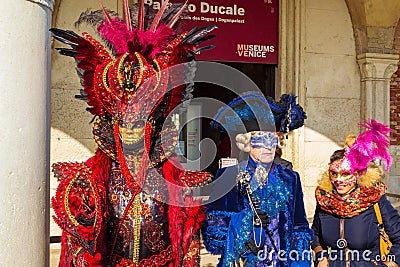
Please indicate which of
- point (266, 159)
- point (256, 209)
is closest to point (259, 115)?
point (266, 159)

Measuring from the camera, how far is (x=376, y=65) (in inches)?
348

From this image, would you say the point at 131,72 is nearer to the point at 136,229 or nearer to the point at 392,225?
the point at 136,229

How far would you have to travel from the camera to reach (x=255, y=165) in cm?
387

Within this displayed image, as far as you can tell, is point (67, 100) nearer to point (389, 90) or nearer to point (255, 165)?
point (255, 165)

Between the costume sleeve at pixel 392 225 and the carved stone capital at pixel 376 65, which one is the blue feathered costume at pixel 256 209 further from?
the carved stone capital at pixel 376 65

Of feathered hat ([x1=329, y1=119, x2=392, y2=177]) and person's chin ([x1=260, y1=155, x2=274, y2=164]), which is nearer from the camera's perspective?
person's chin ([x1=260, y1=155, x2=274, y2=164])

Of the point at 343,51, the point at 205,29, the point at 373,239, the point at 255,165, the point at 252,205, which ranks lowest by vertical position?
the point at 373,239

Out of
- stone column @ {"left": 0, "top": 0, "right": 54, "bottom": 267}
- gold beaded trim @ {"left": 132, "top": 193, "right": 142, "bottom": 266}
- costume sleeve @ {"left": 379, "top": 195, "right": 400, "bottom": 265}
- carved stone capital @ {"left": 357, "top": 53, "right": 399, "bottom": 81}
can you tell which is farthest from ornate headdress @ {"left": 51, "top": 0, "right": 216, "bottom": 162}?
carved stone capital @ {"left": 357, "top": 53, "right": 399, "bottom": 81}

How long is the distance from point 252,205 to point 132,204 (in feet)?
3.02

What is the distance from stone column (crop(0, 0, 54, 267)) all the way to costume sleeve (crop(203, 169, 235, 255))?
1462mm

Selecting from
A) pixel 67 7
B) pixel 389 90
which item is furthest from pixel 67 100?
pixel 389 90

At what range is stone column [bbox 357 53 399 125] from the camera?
883cm

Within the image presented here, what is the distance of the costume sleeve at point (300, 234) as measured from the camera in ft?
12.6

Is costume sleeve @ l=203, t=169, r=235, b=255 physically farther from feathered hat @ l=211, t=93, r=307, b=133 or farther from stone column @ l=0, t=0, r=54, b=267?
stone column @ l=0, t=0, r=54, b=267
